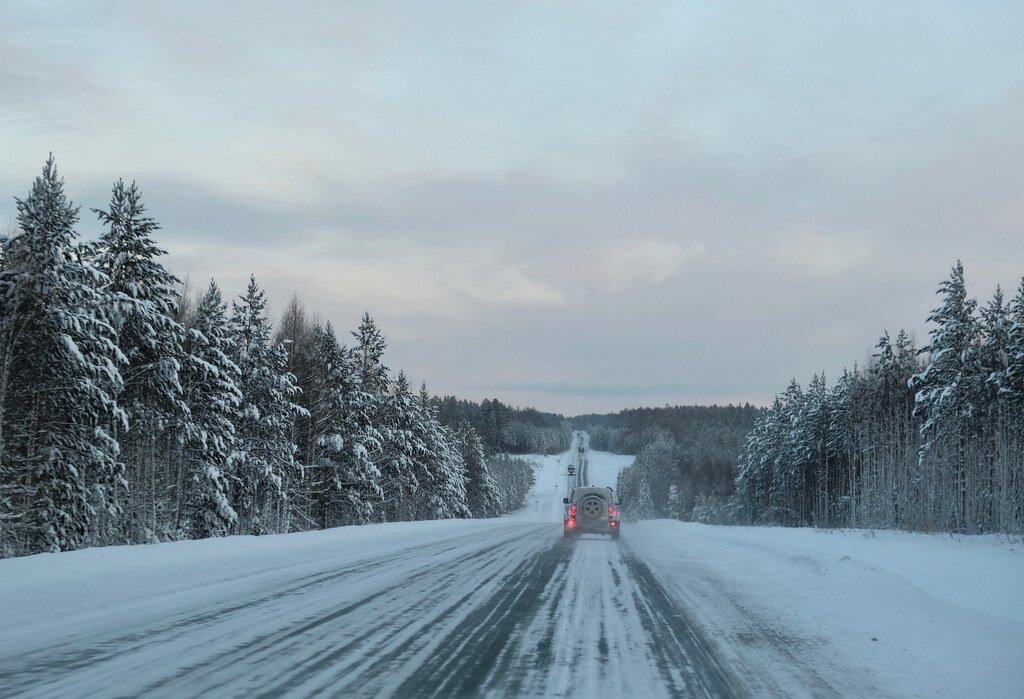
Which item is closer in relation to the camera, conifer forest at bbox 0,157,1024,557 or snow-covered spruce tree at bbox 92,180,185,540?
conifer forest at bbox 0,157,1024,557

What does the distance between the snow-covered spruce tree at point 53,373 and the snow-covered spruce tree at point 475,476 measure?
62.5 meters

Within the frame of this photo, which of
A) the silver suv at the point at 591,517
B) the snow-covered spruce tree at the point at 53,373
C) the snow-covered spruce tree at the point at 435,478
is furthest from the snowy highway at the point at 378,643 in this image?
the snow-covered spruce tree at the point at 435,478

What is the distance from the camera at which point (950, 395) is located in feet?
132

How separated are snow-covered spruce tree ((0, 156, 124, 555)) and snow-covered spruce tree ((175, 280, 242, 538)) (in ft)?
17.0

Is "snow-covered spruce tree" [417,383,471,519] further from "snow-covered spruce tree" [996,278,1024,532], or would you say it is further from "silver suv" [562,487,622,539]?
"snow-covered spruce tree" [996,278,1024,532]

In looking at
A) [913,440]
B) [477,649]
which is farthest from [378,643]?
[913,440]

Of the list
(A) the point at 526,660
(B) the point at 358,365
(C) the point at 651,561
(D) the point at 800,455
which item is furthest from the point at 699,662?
(D) the point at 800,455

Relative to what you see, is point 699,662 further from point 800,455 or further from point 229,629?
point 800,455

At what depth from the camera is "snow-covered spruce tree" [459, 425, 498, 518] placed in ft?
295

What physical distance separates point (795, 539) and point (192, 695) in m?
21.5

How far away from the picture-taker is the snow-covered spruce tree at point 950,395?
40.9m

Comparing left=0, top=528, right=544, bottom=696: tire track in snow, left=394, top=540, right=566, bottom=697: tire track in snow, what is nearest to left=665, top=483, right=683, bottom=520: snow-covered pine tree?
left=394, top=540, right=566, bottom=697: tire track in snow

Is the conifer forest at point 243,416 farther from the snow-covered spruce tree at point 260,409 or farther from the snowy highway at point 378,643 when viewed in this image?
Result: the snowy highway at point 378,643

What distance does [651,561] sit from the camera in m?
18.1
